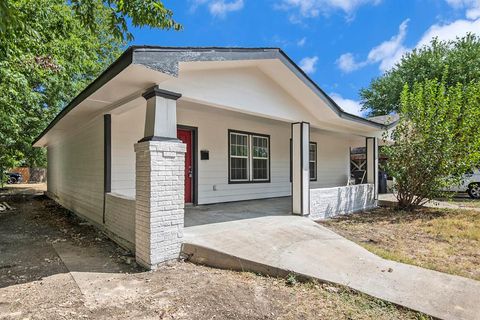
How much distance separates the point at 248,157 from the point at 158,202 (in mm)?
5395

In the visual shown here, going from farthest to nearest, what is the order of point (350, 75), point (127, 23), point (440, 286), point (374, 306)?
point (350, 75) → point (127, 23) → point (440, 286) → point (374, 306)

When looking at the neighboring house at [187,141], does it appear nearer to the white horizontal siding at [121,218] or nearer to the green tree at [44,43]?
the white horizontal siding at [121,218]

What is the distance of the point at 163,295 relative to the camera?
11.2 feet

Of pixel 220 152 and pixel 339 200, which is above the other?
pixel 220 152

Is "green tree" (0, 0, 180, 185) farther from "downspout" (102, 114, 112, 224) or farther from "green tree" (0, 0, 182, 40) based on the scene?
"downspout" (102, 114, 112, 224)

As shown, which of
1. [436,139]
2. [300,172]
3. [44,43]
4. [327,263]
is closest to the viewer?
[327,263]

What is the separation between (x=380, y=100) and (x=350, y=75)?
4161 millimetres

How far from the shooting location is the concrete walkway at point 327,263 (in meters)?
3.13

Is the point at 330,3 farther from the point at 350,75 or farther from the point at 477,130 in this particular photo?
the point at 350,75

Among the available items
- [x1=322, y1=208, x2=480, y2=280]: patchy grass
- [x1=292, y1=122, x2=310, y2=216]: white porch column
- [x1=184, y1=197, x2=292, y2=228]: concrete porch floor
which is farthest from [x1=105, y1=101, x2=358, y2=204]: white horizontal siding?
[x1=322, y1=208, x2=480, y2=280]: patchy grass

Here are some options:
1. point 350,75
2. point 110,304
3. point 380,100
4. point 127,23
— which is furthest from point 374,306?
point 350,75

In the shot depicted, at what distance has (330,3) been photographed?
11.3 m

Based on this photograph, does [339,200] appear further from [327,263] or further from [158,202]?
[158,202]

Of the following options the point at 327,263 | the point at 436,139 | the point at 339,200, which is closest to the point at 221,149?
the point at 339,200
